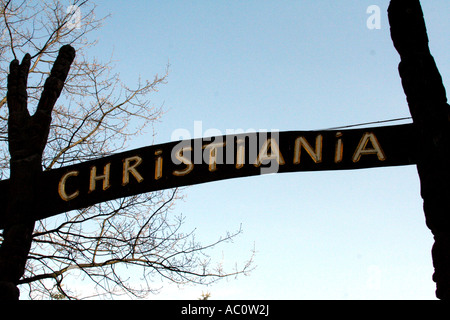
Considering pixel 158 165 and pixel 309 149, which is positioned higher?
pixel 309 149

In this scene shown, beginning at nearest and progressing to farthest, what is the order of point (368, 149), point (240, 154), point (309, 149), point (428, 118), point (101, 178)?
point (428, 118), point (368, 149), point (309, 149), point (240, 154), point (101, 178)

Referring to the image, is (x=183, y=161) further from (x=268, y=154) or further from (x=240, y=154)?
(x=268, y=154)

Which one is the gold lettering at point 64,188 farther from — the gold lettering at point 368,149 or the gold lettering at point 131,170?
the gold lettering at point 368,149

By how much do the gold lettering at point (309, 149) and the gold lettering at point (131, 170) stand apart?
1862mm

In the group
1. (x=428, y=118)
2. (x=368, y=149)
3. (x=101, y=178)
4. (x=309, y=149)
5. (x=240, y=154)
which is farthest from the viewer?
(x=101, y=178)

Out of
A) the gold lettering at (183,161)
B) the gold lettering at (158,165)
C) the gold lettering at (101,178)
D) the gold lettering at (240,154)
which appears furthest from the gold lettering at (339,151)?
the gold lettering at (101,178)

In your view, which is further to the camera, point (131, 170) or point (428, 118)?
point (131, 170)

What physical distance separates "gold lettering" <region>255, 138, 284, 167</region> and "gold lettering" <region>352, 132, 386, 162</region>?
85cm

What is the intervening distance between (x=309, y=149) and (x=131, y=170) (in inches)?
84.1

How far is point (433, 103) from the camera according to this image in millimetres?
4480

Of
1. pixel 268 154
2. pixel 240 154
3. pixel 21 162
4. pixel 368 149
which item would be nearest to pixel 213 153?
pixel 240 154

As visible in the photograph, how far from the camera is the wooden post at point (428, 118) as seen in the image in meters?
3.93

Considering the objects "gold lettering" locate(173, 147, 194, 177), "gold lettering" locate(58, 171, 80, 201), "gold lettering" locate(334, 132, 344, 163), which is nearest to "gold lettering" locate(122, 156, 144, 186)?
"gold lettering" locate(173, 147, 194, 177)

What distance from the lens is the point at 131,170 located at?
5320 millimetres
